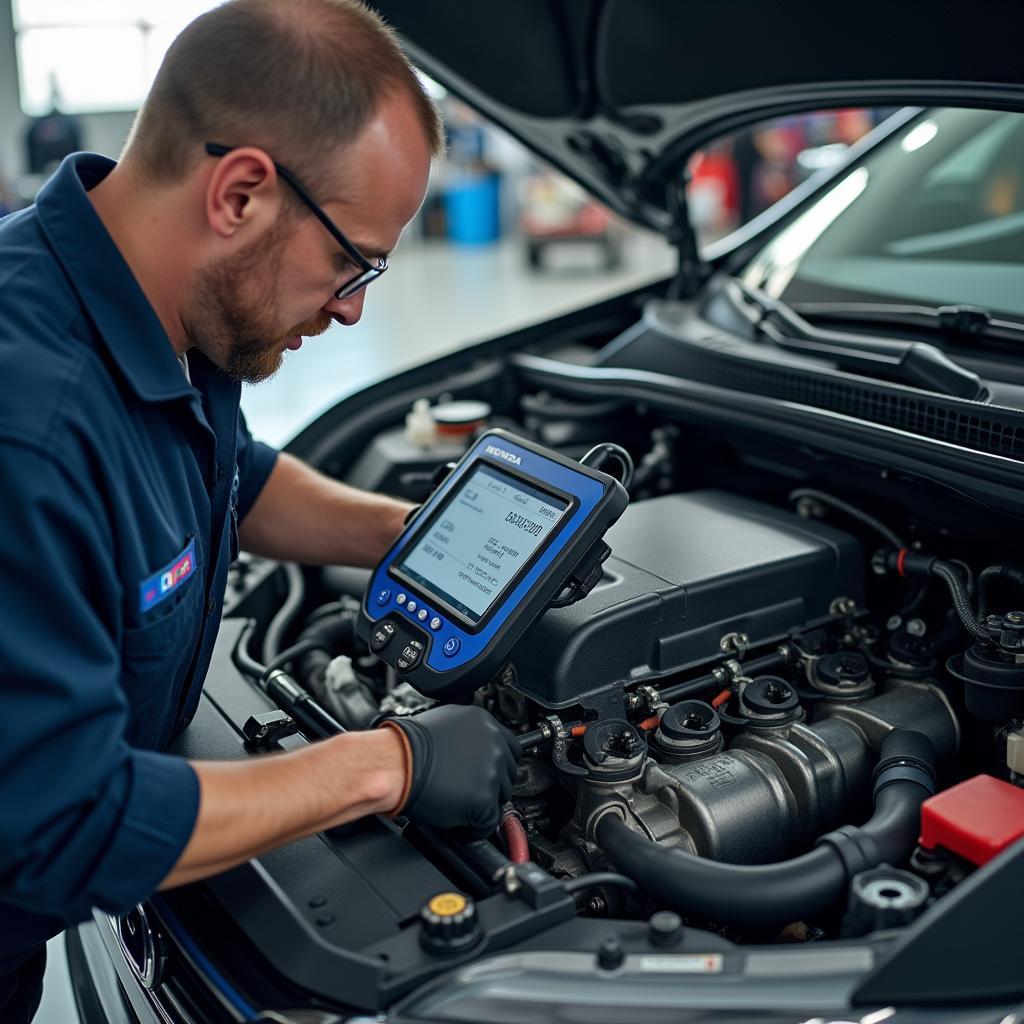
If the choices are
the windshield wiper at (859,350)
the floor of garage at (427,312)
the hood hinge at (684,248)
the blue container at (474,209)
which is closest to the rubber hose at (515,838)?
the windshield wiper at (859,350)

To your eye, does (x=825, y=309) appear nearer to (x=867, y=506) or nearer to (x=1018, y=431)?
(x=867, y=506)

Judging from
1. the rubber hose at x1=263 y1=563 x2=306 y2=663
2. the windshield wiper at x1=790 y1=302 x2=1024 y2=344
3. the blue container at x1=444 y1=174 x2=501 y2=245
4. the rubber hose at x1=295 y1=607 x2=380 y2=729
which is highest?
the windshield wiper at x1=790 y1=302 x2=1024 y2=344

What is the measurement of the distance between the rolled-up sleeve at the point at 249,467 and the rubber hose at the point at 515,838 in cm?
71

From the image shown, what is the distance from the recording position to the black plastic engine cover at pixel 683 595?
1.46 meters

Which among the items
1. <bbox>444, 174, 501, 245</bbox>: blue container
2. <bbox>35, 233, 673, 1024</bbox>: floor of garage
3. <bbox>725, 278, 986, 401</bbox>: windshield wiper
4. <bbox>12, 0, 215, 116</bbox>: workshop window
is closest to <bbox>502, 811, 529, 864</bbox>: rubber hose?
<bbox>725, 278, 986, 401</bbox>: windshield wiper

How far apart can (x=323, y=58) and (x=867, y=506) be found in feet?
3.49

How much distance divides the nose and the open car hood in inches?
32.5

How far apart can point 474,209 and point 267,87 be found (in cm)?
1133

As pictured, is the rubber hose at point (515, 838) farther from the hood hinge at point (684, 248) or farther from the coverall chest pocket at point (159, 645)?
the hood hinge at point (684, 248)

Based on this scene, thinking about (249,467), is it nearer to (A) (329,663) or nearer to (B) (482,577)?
(A) (329,663)

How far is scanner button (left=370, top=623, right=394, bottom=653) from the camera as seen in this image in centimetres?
153

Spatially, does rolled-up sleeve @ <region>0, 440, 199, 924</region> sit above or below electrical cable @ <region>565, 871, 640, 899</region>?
above

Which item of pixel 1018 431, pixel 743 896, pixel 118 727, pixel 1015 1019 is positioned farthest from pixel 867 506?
pixel 118 727

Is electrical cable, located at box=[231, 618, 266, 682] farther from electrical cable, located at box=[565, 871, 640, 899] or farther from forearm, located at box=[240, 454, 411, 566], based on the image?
electrical cable, located at box=[565, 871, 640, 899]
